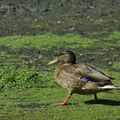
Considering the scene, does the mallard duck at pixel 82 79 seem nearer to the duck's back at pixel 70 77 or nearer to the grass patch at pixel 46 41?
the duck's back at pixel 70 77

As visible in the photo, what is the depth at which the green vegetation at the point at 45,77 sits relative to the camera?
36.6ft

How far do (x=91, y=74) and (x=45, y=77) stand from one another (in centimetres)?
338

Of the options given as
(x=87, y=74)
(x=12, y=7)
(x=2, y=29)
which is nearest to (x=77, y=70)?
(x=87, y=74)

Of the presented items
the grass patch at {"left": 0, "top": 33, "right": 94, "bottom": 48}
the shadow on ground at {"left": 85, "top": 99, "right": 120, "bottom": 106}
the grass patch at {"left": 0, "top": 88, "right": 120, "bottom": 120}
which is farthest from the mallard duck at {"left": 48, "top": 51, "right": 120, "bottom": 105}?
the grass patch at {"left": 0, "top": 33, "right": 94, "bottom": 48}

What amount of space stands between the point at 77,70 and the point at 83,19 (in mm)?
14346

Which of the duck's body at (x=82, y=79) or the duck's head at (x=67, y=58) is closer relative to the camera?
the duck's body at (x=82, y=79)

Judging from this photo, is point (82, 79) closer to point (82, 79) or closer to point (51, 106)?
point (82, 79)

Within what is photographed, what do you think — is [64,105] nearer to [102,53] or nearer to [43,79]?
[43,79]

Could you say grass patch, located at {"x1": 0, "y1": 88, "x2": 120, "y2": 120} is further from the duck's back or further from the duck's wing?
the duck's wing

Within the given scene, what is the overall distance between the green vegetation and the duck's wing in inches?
20.0

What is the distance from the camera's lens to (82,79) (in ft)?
38.1

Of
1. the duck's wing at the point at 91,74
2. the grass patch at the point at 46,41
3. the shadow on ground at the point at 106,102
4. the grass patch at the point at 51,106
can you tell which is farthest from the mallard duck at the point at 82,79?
the grass patch at the point at 46,41

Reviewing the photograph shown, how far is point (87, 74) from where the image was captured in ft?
38.0

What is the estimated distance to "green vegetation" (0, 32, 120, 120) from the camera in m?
11.1
